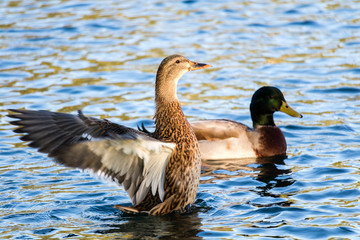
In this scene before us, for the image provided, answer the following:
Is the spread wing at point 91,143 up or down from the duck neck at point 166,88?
down

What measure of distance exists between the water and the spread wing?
611 millimetres

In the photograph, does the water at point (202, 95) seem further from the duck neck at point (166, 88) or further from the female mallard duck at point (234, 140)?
the duck neck at point (166, 88)

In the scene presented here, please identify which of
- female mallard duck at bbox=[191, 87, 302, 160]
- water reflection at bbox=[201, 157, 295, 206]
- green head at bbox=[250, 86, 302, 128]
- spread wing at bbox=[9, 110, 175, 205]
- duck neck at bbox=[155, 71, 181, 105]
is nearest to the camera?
spread wing at bbox=[9, 110, 175, 205]

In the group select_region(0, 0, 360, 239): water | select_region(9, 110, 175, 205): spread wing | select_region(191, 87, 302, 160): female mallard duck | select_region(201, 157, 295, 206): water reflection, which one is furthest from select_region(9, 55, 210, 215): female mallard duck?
select_region(191, 87, 302, 160): female mallard duck

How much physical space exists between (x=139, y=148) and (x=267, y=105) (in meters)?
3.64

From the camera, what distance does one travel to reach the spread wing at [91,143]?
5625 mm

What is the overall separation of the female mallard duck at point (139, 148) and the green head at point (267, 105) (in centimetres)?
256

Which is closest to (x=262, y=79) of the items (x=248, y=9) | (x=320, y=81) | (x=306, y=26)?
(x=320, y=81)

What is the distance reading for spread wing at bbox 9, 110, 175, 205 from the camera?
18.5 ft

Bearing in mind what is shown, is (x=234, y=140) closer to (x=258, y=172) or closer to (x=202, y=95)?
(x=258, y=172)

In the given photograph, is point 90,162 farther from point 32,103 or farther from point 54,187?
point 32,103

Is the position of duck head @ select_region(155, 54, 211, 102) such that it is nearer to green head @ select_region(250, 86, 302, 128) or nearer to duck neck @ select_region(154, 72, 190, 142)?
duck neck @ select_region(154, 72, 190, 142)

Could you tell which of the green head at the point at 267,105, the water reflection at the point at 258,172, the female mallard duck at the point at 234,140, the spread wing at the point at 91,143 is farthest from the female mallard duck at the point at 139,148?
Answer: the green head at the point at 267,105

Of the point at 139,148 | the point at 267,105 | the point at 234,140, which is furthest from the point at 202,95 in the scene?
the point at 139,148
